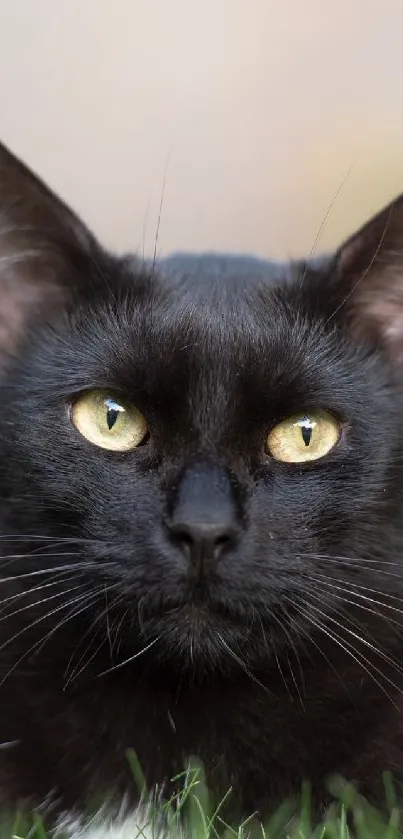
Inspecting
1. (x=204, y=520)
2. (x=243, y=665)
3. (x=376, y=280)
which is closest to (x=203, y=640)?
(x=243, y=665)

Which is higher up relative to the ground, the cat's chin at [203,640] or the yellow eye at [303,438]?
the yellow eye at [303,438]

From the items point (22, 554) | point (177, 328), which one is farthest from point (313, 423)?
point (22, 554)

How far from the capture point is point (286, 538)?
0.95m

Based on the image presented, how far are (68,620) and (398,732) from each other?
395mm

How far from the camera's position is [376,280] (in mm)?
1123

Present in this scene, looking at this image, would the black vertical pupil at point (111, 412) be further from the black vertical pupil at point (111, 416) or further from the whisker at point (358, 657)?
the whisker at point (358, 657)

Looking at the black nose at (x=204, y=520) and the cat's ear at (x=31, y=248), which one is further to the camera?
the cat's ear at (x=31, y=248)

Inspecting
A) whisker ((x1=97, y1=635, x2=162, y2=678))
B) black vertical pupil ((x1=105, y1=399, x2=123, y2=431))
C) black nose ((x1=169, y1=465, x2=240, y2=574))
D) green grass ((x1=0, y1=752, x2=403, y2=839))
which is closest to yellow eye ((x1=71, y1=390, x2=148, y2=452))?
black vertical pupil ((x1=105, y1=399, x2=123, y2=431))

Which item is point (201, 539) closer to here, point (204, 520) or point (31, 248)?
point (204, 520)

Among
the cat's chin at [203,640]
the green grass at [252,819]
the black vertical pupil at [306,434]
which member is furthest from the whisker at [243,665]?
the black vertical pupil at [306,434]

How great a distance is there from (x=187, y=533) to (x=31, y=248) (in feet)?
1.42

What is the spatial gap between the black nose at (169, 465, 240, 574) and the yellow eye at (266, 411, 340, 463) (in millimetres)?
98

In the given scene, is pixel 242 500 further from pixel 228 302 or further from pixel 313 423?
pixel 228 302

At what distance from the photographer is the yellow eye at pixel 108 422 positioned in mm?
995
